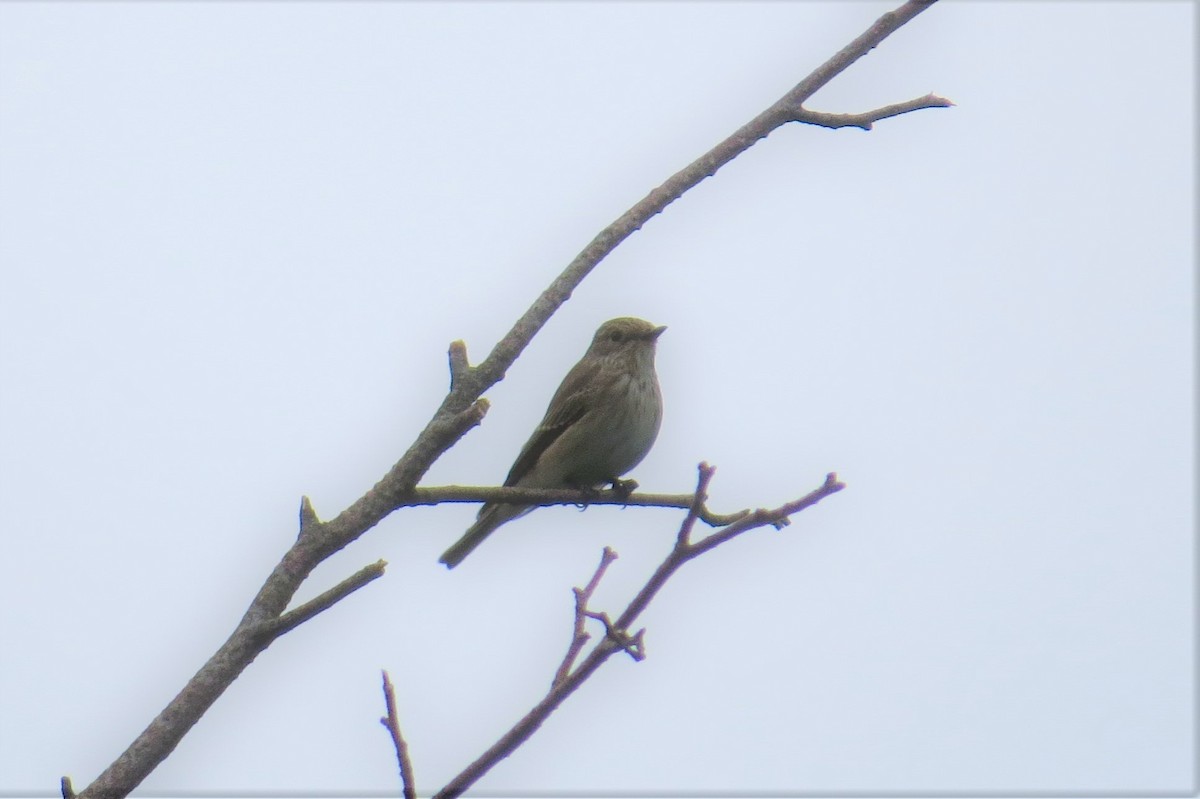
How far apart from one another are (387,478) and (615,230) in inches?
42.1

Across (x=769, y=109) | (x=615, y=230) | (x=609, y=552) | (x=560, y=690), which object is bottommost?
(x=560, y=690)

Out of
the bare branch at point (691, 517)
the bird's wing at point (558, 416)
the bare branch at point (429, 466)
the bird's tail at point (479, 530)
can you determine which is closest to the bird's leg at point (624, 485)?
the bird's wing at point (558, 416)

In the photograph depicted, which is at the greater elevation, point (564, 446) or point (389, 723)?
point (564, 446)

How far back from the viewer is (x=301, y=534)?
150 inches

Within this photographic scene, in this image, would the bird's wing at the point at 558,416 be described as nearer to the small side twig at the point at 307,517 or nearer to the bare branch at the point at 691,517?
the small side twig at the point at 307,517

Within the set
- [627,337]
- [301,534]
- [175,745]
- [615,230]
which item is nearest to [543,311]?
[615,230]

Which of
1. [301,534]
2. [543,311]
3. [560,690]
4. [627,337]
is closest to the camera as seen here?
[560,690]

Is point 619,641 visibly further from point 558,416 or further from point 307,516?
point 558,416

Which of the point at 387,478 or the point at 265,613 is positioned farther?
the point at 387,478

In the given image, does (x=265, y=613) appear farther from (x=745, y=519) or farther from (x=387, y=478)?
(x=745, y=519)

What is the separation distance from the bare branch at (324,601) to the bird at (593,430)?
462cm

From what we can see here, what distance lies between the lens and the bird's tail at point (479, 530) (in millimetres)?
8836

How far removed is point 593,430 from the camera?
8.51m

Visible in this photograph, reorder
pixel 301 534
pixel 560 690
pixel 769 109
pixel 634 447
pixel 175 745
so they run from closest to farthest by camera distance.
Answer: pixel 560 690 → pixel 175 745 → pixel 301 534 → pixel 769 109 → pixel 634 447
